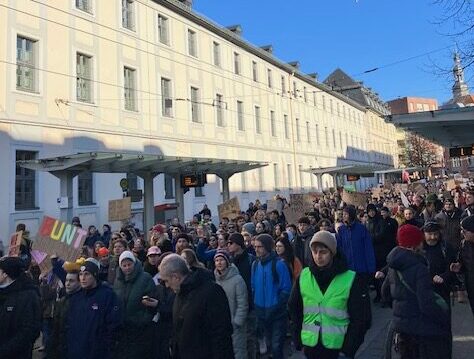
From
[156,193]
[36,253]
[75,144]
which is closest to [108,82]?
Result: [75,144]

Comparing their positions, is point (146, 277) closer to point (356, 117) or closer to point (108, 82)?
point (108, 82)

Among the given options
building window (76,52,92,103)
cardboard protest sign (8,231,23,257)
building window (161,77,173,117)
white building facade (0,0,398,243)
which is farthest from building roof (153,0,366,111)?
cardboard protest sign (8,231,23,257)

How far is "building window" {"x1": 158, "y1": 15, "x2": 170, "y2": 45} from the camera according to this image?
86.8 ft

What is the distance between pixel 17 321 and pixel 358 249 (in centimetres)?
560

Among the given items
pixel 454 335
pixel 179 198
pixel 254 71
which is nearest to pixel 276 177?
pixel 254 71

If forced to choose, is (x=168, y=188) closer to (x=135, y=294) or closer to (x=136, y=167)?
(x=136, y=167)

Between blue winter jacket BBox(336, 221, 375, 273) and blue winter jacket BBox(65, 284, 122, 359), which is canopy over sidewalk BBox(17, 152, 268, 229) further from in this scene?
blue winter jacket BBox(65, 284, 122, 359)

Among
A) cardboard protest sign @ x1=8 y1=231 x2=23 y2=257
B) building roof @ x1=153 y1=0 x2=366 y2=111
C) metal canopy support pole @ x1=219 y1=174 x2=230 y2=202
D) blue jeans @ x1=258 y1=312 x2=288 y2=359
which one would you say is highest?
building roof @ x1=153 y1=0 x2=366 y2=111

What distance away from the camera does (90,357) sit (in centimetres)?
427

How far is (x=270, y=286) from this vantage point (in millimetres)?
5758

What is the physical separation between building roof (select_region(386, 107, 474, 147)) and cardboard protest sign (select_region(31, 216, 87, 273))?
8.61 meters

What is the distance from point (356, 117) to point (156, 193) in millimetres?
45312

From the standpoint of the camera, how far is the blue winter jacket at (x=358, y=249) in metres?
7.75

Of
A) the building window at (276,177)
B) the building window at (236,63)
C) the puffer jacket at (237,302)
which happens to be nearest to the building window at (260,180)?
the building window at (276,177)
